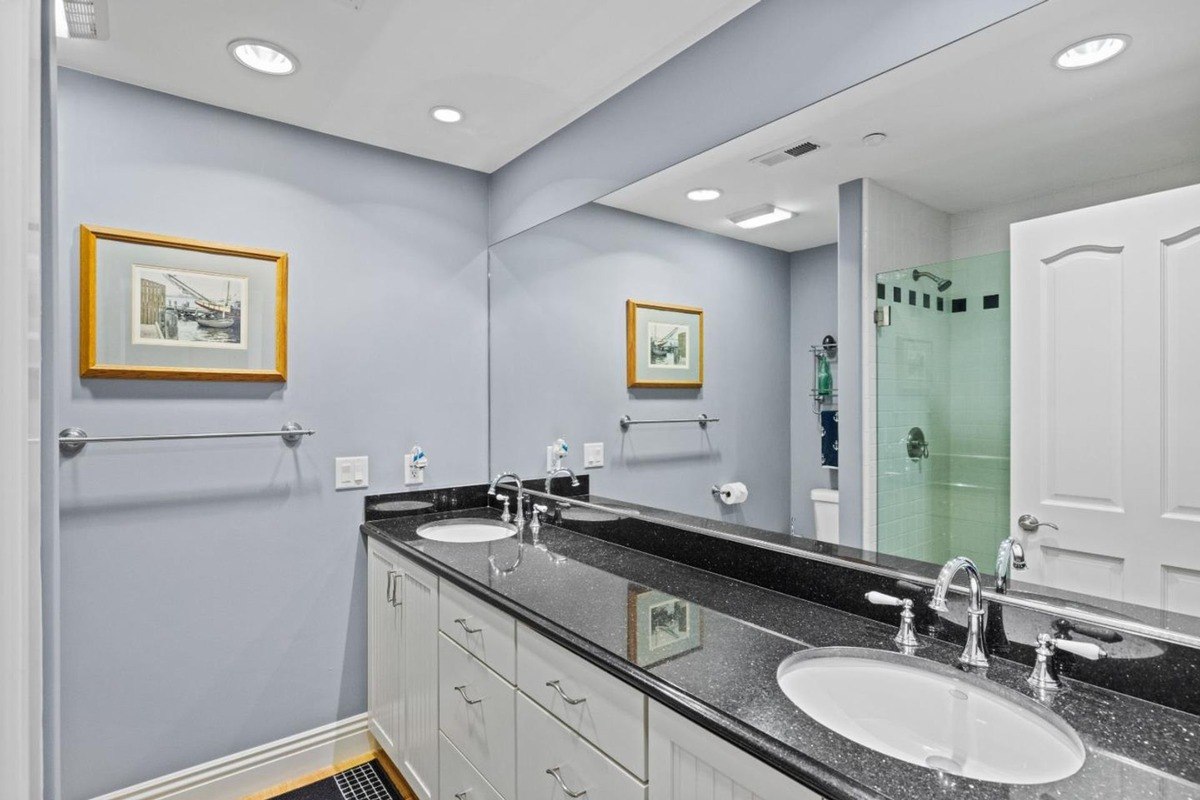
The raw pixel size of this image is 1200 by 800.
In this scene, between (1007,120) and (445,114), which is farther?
(445,114)

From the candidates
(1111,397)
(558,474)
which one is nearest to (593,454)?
(558,474)

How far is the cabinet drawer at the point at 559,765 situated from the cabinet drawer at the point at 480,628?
0.11 metres

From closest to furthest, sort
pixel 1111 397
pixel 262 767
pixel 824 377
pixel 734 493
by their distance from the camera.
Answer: pixel 1111 397 < pixel 824 377 < pixel 734 493 < pixel 262 767

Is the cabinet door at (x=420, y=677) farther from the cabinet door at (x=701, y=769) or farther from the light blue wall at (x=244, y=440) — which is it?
the cabinet door at (x=701, y=769)

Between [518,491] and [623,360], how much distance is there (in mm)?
795

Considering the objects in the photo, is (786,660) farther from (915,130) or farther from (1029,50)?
(1029,50)

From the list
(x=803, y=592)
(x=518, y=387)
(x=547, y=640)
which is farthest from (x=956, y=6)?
(x=518, y=387)

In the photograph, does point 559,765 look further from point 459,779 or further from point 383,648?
point 383,648

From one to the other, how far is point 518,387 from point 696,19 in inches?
58.0

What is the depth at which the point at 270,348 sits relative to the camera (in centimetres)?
219

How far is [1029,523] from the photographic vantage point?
3.52 ft

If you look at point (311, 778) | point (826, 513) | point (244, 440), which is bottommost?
point (311, 778)

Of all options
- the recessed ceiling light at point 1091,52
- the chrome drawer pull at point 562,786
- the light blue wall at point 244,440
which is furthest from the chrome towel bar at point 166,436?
the recessed ceiling light at point 1091,52

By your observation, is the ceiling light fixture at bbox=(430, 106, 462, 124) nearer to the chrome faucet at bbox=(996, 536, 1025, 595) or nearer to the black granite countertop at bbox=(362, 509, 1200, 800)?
the black granite countertop at bbox=(362, 509, 1200, 800)
